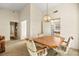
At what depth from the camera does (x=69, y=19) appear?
7.52ft

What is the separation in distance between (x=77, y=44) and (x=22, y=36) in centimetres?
98

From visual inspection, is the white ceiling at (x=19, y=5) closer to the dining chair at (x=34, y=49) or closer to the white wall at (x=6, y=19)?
the white wall at (x=6, y=19)

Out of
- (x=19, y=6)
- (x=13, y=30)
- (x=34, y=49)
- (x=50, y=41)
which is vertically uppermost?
(x=19, y=6)

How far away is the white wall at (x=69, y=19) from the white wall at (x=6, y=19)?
0.79 m

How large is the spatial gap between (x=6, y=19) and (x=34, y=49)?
73 cm

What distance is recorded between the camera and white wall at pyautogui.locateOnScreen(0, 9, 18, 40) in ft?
7.42

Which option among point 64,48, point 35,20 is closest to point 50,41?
point 64,48

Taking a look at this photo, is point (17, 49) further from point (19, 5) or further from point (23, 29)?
point (19, 5)

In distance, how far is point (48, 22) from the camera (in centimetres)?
233

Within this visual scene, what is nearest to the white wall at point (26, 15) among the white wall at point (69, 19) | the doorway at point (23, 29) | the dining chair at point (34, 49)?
the doorway at point (23, 29)

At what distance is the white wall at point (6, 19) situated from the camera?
2.26m

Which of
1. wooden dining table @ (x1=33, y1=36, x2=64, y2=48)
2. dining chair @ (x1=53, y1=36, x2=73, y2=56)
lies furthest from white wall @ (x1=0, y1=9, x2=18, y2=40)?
dining chair @ (x1=53, y1=36, x2=73, y2=56)

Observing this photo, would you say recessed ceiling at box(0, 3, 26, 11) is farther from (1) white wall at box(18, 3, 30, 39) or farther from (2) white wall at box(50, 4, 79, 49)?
(2) white wall at box(50, 4, 79, 49)

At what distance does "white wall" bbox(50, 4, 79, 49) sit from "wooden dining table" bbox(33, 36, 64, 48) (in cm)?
13
